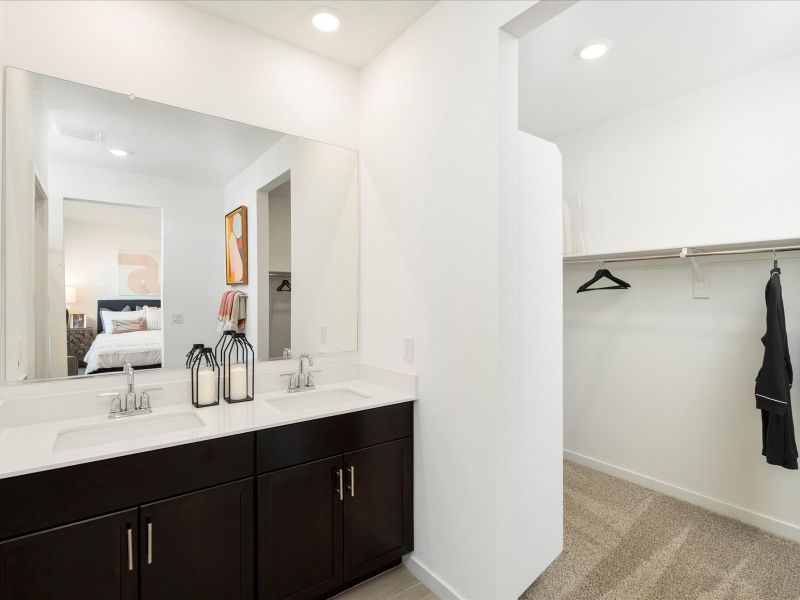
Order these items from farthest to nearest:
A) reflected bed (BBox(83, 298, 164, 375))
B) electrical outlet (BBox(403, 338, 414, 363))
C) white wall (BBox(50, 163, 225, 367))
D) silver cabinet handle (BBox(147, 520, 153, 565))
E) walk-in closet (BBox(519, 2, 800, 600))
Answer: electrical outlet (BBox(403, 338, 414, 363))
walk-in closet (BBox(519, 2, 800, 600))
white wall (BBox(50, 163, 225, 367))
reflected bed (BBox(83, 298, 164, 375))
silver cabinet handle (BBox(147, 520, 153, 565))

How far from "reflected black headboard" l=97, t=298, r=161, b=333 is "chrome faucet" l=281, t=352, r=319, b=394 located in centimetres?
72

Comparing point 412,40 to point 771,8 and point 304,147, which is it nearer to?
point 304,147

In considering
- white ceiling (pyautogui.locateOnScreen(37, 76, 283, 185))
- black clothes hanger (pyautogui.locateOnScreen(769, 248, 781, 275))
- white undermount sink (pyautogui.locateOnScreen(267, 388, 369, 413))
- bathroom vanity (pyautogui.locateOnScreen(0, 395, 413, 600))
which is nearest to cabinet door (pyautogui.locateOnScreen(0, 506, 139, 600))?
bathroom vanity (pyautogui.locateOnScreen(0, 395, 413, 600))

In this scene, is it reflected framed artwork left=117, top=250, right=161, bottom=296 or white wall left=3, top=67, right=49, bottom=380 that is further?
reflected framed artwork left=117, top=250, right=161, bottom=296

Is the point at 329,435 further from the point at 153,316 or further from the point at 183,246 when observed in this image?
the point at 183,246

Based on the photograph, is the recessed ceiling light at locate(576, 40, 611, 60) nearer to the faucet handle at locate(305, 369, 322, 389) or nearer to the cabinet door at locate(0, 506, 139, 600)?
the faucet handle at locate(305, 369, 322, 389)

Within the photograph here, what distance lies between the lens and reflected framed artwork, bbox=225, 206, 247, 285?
2.08 m

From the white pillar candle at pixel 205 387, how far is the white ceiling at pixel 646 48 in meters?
2.26

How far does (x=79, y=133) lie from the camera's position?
1698 mm

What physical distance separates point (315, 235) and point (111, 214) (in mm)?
969

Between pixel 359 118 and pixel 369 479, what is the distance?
205 centimetres

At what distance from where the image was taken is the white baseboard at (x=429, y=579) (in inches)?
69.4

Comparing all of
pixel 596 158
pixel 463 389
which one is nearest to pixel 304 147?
pixel 463 389

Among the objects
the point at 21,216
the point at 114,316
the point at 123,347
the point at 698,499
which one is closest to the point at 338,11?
the point at 21,216
